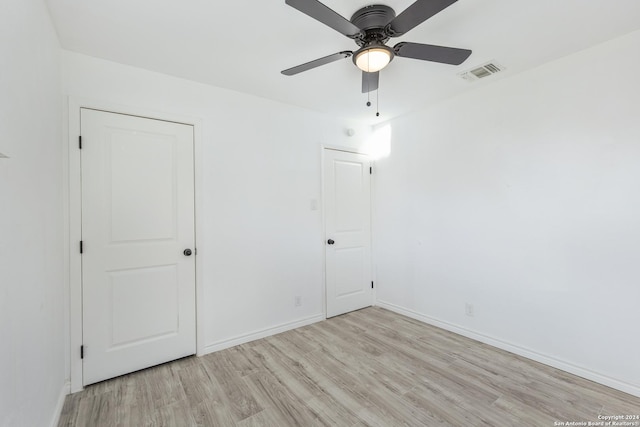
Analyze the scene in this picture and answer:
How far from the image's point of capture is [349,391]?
6.72 feet

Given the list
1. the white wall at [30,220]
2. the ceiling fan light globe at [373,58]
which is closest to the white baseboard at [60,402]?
the white wall at [30,220]

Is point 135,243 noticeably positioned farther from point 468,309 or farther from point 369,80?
point 468,309

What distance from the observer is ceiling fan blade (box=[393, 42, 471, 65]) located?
167cm

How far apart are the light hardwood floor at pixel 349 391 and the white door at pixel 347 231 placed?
0.93m

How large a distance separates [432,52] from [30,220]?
2436mm

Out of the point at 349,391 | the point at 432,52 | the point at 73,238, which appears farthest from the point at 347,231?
the point at 73,238

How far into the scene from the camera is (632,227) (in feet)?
6.60

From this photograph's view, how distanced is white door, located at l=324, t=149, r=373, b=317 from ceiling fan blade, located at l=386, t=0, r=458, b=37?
1970mm

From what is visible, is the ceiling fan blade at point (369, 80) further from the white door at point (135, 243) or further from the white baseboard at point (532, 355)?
the white baseboard at point (532, 355)

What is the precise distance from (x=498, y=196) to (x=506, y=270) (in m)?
0.72

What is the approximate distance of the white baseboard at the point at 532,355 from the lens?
6.68 feet

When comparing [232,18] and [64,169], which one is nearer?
[232,18]

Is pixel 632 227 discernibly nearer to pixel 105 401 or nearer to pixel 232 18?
pixel 232 18

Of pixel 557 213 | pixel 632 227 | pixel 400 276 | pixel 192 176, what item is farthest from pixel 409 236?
pixel 192 176
